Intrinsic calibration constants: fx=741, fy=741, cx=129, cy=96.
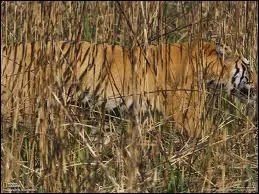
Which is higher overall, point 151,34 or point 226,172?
point 151,34

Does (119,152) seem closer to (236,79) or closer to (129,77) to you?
(129,77)

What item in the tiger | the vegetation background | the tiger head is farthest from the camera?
the tiger head

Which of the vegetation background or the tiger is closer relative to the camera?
the vegetation background

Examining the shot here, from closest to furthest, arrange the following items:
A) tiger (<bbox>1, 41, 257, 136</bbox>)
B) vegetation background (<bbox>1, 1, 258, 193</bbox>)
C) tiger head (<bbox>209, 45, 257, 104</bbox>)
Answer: vegetation background (<bbox>1, 1, 258, 193</bbox>), tiger (<bbox>1, 41, 257, 136</bbox>), tiger head (<bbox>209, 45, 257, 104</bbox>)

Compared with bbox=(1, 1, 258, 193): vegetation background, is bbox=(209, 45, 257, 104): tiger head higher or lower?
higher

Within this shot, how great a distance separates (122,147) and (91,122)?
0.68 meters

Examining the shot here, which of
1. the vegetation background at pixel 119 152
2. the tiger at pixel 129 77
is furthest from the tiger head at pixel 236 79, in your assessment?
the vegetation background at pixel 119 152

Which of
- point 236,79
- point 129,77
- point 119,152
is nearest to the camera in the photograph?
point 119,152

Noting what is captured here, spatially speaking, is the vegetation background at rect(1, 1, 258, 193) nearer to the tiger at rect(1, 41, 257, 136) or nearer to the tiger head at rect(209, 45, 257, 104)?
the tiger at rect(1, 41, 257, 136)

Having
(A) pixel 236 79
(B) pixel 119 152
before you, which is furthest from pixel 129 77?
(A) pixel 236 79

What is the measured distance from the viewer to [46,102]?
272cm

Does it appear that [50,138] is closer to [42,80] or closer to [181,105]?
[42,80]

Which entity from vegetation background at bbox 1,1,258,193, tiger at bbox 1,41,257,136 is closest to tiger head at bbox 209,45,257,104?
tiger at bbox 1,41,257,136

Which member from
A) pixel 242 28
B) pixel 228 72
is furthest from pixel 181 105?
pixel 228 72
